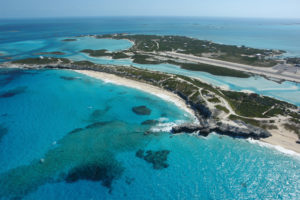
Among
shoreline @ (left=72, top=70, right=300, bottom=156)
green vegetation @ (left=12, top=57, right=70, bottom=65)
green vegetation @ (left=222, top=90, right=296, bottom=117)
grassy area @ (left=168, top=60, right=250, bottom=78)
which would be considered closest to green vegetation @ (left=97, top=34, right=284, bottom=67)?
grassy area @ (left=168, top=60, right=250, bottom=78)

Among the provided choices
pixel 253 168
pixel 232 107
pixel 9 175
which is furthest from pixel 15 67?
pixel 253 168

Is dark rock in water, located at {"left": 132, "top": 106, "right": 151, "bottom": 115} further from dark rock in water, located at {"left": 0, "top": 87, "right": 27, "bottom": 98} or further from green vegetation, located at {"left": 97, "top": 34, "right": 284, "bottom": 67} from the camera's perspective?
green vegetation, located at {"left": 97, "top": 34, "right": 284, "bottom": 67}

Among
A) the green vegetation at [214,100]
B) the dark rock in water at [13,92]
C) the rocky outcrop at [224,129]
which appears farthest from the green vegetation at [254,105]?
the dark rock in water at [13,92]

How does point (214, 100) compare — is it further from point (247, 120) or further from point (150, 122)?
point (150, 122)

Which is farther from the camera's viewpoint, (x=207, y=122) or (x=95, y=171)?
(x=207, y=122)

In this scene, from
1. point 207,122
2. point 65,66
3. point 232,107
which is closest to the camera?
point 207,122

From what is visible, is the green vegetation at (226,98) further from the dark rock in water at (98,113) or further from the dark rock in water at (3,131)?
the dark rock in water at (3,131)

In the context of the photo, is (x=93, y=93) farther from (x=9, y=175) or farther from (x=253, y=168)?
(x=253, y=168)

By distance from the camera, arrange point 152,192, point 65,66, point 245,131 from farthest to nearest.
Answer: point 65,66 < point 245,131 < point 152,192
